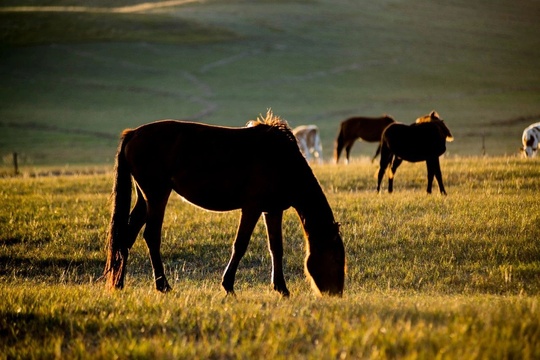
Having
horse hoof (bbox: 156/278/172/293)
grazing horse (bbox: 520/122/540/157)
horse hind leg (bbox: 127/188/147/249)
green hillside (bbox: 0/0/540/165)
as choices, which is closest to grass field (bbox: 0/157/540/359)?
horse hoof (bbox: 156/278/172/293)

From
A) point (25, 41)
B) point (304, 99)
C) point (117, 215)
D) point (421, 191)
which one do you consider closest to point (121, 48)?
point (25, 41)

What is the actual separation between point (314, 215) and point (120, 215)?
243 cm

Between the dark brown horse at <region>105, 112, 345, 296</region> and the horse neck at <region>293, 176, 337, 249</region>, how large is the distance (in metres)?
0.01

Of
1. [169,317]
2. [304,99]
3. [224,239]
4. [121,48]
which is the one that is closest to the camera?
[169,317]

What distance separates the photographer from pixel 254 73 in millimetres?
69312

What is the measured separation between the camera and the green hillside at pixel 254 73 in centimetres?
5038

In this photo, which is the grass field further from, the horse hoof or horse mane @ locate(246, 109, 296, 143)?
horse mane @ locate(246, 109, 296, 143)

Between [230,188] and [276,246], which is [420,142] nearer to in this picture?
[276,246]

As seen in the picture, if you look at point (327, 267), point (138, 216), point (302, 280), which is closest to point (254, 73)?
point (302, 280)

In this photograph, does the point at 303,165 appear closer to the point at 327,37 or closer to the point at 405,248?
the point at 405,248

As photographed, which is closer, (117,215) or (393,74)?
(117,215)

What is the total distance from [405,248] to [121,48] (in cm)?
7075

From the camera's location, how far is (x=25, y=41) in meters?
74.2

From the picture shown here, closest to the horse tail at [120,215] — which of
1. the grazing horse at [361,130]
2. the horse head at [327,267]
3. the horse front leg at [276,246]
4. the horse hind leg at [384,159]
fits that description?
the horse front leg at [276,246]
